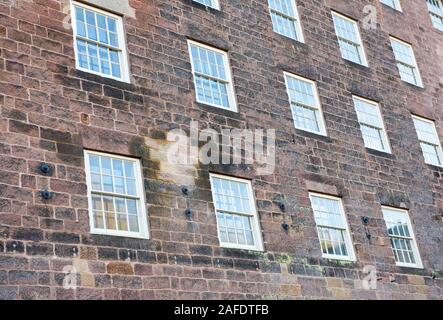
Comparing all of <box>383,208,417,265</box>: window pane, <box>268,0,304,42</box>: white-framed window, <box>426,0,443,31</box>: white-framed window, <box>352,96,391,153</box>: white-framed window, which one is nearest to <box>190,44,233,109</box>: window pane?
<box>268,0,304,42</box>: white-framed window

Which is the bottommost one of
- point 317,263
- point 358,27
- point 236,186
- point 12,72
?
point 317,263

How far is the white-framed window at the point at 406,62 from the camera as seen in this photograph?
21923 mm

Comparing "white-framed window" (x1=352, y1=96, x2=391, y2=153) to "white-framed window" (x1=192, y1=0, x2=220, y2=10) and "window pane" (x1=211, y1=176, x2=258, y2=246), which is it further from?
"window pane" (x1=211, y1=176, x2=258, y2=246)

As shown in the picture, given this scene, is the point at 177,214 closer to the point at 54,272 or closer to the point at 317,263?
the point at 54,272

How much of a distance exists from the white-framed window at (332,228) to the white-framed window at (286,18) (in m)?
5.09

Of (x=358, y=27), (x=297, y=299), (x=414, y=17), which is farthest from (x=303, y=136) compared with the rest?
(x=414, y=17)

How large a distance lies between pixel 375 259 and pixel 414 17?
1151 cm

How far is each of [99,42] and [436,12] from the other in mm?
16839

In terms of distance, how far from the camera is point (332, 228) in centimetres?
1569

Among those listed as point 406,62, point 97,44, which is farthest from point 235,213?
point 406,62

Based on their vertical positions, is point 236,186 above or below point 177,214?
above

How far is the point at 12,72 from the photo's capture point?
465 inches

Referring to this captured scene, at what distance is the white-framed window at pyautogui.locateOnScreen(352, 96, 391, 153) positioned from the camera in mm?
18609

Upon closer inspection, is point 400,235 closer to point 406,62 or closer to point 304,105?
point 304,105
